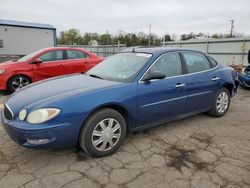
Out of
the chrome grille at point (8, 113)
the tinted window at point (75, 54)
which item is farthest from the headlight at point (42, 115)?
the tinted window at point (75, 54)

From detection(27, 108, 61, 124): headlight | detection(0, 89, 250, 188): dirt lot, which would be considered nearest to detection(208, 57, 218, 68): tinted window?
detection(0, 89, 250, 188): dirt lot

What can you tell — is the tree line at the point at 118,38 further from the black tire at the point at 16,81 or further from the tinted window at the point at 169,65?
the tinted window at the point at 169,65

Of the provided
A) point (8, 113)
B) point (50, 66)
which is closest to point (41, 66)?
point (50, 66)

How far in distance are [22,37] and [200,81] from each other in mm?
15182

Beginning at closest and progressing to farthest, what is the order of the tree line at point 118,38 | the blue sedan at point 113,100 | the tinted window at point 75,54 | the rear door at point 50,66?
the blue sedan at point 113,100
the rear door at point 50,66
the tinted window at point 75,54
the tree line at point 118,38

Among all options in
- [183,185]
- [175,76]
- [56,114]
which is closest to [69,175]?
[56,114]

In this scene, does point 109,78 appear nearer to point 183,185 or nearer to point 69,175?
point 69,175

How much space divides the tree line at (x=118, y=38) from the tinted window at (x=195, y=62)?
2083 centimetres

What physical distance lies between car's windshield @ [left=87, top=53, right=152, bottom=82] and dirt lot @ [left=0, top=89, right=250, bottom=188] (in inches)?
40.9

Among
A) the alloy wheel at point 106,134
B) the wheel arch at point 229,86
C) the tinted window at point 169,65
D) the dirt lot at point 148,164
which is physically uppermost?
the tinted window at point 169,65

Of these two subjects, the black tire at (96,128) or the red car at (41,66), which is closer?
the black tire at (96,128)

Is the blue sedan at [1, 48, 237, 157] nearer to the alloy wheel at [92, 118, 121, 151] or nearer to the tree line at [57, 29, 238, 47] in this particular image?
the alloy wheel at [92, 118, 121, 151]

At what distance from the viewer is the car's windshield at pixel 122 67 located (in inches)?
141

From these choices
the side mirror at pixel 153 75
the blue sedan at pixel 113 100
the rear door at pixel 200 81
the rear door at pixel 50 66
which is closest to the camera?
the blue sedan at pixel 113 100
